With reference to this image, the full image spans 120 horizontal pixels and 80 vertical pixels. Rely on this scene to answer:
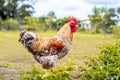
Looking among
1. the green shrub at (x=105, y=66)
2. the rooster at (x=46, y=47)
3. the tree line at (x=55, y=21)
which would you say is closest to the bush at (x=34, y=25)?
the tree line at (x=55, y=21)

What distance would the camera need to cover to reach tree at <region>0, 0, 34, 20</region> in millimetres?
25547

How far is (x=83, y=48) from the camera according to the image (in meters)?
10.1

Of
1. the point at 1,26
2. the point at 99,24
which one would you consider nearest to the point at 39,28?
the point at 99,24

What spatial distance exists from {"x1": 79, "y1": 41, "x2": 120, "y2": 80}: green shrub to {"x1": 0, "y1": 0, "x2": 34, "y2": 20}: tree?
2132 cm

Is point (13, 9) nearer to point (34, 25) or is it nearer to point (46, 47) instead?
point (34, 25)

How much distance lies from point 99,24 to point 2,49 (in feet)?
31.0

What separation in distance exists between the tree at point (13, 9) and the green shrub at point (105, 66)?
21.3m

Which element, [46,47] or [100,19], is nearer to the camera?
[46,47]

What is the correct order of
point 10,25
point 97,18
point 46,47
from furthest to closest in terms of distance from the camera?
point 10,25 → point 97,18 → point 46,47

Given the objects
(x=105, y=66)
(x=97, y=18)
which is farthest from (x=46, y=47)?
(x=97, y=18)

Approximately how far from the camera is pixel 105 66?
4051mm

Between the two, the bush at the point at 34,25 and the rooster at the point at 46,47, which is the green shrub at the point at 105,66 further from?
the bush at the point at 34,25

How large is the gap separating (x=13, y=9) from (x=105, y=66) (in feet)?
74.4

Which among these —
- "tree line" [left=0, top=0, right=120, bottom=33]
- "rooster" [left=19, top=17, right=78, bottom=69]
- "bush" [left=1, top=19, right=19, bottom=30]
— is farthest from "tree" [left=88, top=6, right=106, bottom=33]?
"rooster" [left=19, top=17, right=78, bottom=69]
